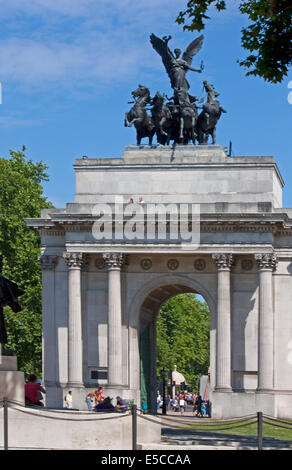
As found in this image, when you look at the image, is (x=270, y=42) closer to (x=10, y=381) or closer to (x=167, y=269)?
(x=10, y=381)

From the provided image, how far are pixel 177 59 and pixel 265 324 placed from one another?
1502 cm

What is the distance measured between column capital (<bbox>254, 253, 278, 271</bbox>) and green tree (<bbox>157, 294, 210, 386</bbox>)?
5407 centimetres

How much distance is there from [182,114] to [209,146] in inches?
83.0

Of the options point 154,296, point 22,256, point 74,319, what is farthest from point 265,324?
point 22,256

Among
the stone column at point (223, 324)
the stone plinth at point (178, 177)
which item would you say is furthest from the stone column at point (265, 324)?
the stone plinth at point (178, 177)

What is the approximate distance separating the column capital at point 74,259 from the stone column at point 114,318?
4.27 feet

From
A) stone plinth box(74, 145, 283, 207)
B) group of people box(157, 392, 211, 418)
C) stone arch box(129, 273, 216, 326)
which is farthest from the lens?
group of people box(157, 392, 211, 418)

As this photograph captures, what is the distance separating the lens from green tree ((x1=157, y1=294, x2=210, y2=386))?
11344 cm

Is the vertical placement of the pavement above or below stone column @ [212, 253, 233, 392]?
below

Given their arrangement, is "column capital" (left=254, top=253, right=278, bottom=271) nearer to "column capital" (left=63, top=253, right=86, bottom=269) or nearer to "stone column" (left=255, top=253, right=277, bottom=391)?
"stone column" (left=255, top=253, right=277, bottom=391)

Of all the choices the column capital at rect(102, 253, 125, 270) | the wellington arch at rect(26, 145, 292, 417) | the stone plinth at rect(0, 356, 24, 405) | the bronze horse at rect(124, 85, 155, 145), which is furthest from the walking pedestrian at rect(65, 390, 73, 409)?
the stone plinth at rect(0, 356, 24, 405)

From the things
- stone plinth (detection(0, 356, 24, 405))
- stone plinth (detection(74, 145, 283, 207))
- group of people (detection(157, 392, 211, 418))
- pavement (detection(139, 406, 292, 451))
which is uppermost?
stone plinth (detection(74, 145, 283, 207))

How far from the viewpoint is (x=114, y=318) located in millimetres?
57156
